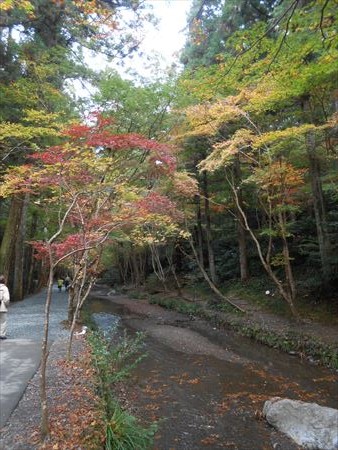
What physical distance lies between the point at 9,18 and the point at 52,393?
12.9m

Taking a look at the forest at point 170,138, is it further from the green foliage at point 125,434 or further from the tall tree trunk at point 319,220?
the green foliage at point 125,434

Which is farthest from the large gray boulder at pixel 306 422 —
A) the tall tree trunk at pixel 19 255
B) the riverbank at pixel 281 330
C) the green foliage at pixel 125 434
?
the tall tree trunk at pixel 19 255

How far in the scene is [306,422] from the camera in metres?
5.56

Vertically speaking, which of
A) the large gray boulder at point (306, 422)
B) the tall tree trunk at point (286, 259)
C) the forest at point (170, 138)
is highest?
the forest at point (170, 138)

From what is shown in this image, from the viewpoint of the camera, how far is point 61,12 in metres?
14.4

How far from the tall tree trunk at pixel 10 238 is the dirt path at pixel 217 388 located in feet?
26.4

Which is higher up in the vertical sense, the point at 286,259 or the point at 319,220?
the point at 319,220

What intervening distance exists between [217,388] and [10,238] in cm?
1265

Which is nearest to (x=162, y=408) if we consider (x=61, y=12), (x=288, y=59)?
(x=288, y=59)

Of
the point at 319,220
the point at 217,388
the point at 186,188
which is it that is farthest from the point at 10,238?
the point at 319,220

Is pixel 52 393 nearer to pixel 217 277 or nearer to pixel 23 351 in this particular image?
pixel 23 351

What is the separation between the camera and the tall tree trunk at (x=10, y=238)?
16828mm

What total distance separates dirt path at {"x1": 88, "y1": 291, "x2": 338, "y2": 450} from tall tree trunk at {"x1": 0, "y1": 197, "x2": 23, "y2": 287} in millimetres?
8048

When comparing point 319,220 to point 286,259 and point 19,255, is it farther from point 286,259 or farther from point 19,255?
point 19,255
